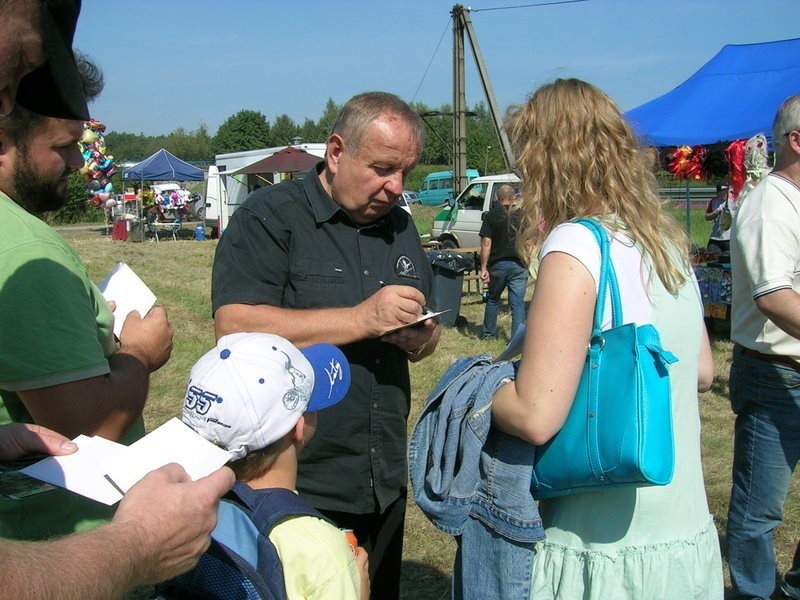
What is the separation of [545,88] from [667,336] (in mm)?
756

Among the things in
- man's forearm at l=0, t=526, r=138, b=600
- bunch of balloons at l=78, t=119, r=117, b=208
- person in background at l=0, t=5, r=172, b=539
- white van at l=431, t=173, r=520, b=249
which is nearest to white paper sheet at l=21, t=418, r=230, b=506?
man's forearm at l=0, t=526, r=138, b=600

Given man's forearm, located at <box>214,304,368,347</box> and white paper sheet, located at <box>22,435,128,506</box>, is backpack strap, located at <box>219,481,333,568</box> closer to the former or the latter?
white paper sheet, located at <box>22,435,128,506</box>

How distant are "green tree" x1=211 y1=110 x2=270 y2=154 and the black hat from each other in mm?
75059

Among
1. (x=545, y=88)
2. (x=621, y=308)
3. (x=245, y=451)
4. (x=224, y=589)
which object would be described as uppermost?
(x=545, y=88)

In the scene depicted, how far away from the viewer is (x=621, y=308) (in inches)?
69.5

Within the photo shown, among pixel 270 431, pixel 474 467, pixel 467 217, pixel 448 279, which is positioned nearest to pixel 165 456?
pixel 270 431

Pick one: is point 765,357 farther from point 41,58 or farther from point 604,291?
point 41,58

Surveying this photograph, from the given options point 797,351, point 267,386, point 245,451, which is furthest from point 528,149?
point 797,351

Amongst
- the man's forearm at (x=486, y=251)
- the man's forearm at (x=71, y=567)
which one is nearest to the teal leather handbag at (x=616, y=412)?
the man's forearm at (x=71, y=567)

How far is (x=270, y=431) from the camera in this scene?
1.67 m

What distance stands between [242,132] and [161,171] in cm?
5127

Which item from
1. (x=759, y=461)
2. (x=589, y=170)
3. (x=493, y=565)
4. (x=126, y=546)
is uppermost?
(x=589, y=170)

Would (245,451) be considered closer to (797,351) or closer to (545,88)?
(545,88)

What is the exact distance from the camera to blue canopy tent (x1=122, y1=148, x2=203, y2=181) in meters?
25.7
